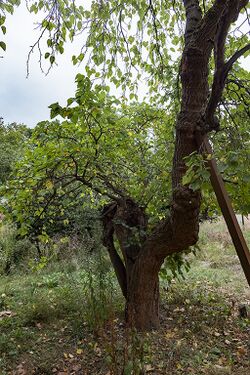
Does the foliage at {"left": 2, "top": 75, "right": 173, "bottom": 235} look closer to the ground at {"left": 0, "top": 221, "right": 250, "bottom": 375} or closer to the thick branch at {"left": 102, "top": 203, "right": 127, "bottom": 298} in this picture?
the thick branch at {"left": 102, "top": 203, "right": 127, "bottom": 298}

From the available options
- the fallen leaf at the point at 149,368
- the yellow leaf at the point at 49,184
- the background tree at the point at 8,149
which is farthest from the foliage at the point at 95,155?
the background tree at the point at 8,149

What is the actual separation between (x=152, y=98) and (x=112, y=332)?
124 inches

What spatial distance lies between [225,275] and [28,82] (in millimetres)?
4765

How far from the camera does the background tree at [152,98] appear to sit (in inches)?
96.8

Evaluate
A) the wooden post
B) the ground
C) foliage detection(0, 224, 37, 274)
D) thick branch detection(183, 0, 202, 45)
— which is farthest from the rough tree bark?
foliage detection(0, 224, 37, 274)

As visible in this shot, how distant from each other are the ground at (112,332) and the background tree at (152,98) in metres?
0.26

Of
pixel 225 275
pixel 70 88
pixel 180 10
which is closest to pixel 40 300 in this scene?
pixel 70 88

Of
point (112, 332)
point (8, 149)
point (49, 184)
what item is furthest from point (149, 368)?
point (8, 149)

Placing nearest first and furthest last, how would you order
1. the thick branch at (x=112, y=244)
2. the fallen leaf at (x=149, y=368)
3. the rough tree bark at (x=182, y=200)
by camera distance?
the rough tree bark at (x=182, y=200)
the fallen leaf at (x=149, y=368)
the thick branch at (x=112, y=244)

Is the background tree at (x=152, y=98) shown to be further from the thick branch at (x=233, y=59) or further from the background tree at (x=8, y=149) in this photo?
the background tree at (x=8, y=149)

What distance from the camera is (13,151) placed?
9.78m

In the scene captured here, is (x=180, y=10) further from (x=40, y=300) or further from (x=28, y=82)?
(x=40, y=300)

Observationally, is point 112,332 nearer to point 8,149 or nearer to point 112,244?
point 112,244

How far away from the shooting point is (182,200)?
105 inches
